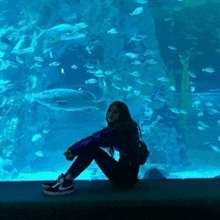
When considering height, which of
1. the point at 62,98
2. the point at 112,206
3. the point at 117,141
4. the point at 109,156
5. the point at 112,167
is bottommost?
the point at 112,206

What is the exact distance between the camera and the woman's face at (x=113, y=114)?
353cm

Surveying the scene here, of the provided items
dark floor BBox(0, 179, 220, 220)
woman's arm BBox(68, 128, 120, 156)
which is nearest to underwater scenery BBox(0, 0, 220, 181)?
woman's arm BBox(68, 128, 120, 156)

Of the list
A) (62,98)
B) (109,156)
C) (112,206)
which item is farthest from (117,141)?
(62,98)

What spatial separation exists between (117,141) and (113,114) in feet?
1.21

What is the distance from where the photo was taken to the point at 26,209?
8.90ft

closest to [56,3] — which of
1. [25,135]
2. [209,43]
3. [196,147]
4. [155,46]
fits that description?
[155,46]

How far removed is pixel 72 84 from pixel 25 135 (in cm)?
935

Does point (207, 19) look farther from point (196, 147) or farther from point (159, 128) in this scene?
point (159, 128)

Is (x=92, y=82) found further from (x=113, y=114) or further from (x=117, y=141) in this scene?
(x=117, y=141)

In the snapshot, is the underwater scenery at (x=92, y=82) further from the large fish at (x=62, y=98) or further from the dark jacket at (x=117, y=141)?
the dark jacket at (x=117, y=141)

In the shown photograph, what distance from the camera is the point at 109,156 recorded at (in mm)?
3387

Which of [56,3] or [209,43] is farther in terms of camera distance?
[209,43]

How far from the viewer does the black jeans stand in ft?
10.6

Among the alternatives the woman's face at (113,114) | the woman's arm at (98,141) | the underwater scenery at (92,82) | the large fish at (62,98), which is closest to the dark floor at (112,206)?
the woman's arm at (98,141)
